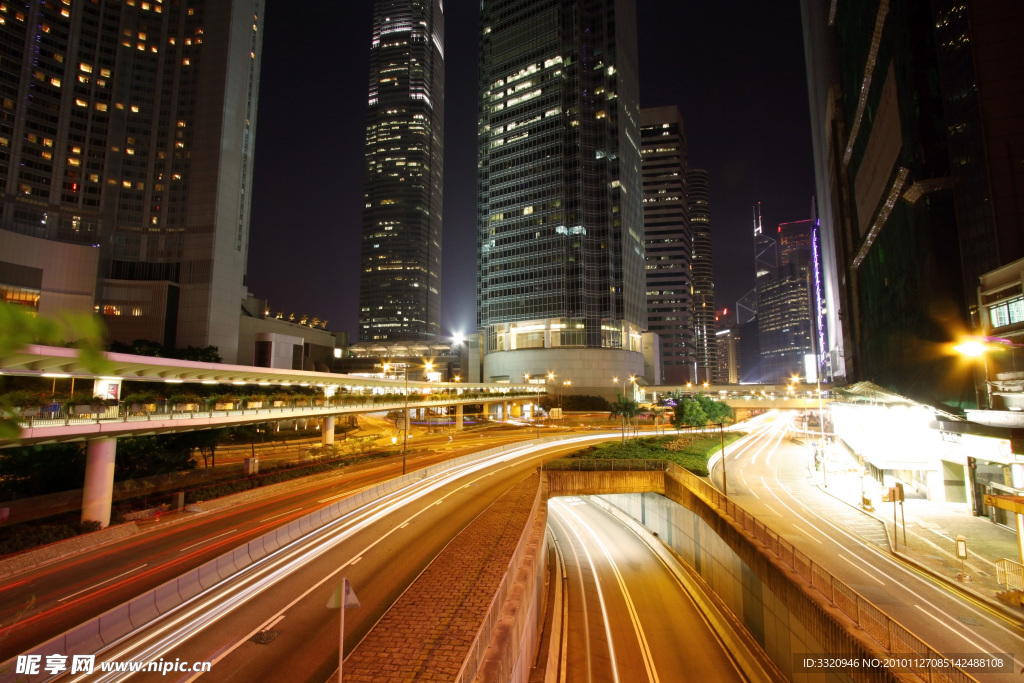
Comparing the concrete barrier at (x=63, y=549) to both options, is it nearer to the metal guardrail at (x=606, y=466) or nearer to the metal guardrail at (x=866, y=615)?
the metal guardrail at (x=606, y=466)

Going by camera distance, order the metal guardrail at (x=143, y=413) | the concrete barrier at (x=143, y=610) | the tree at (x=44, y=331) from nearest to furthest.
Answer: the tree at (x=44, y=331) < the concrete barrier at (x=143, y=610) < the metal guardrail at (x=143, y=413)

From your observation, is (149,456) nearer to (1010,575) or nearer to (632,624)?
(632,624)

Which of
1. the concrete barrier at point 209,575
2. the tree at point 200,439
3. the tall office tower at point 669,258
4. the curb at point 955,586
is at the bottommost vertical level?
the curb at point 955,586

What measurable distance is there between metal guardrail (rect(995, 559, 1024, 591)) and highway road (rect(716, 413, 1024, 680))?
2081 millimetres

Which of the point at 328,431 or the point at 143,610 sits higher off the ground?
the point at 328,431

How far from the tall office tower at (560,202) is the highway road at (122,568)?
89906 millimetres

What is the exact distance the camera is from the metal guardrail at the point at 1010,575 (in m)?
17.7

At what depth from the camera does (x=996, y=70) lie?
2814 cm

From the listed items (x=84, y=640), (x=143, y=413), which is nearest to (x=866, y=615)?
(x=84, y=640)

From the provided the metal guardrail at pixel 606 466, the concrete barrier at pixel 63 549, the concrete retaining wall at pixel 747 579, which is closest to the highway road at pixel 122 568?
the concrete barrier at pixel 63 549

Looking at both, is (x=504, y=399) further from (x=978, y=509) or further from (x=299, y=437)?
(x=978, y=509)

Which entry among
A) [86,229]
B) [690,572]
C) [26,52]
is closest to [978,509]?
[690,572]

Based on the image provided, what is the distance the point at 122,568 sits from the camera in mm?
16453

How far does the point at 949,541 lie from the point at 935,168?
1074 inches
